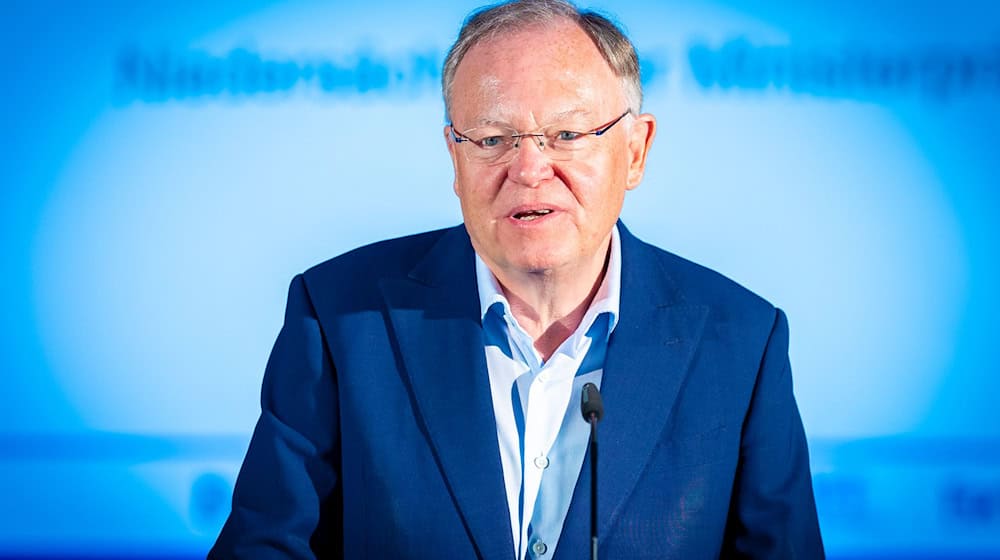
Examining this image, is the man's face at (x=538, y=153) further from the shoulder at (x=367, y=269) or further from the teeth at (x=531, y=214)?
the shoulder at (x=367, y=269)

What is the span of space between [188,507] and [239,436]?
25 centimetres

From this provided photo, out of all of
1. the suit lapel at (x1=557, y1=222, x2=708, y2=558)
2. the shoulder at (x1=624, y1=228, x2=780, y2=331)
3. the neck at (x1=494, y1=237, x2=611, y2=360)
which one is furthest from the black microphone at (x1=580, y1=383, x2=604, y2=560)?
the shoulder at (x1=624, y1=228, x2=780, y2=331)

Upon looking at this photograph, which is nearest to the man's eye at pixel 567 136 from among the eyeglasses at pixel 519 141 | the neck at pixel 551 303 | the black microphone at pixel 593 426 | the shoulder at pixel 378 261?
the eyeglasses at pixel 519 141

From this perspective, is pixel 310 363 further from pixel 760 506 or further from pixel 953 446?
pixel 953 446

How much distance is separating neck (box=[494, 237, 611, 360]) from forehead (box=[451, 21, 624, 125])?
30 cm

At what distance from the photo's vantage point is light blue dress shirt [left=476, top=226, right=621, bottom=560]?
5.99ft

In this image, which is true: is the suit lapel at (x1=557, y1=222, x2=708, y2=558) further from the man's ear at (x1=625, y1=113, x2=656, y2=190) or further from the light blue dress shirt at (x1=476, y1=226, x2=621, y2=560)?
the man's ear at (x1=625, y1=113, x2=656, y2=190)

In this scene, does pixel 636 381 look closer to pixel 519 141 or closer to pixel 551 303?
pixel 551 303

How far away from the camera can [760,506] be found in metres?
1.89

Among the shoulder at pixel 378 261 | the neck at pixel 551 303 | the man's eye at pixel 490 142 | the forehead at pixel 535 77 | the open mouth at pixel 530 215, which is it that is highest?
the forehead at pixel 535 77

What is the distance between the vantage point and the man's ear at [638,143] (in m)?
1.95

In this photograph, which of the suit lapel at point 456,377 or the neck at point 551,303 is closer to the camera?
the suit lapel at point 456,377

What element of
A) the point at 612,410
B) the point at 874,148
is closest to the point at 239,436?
the point at 612,410

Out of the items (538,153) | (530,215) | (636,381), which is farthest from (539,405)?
(538,153)
